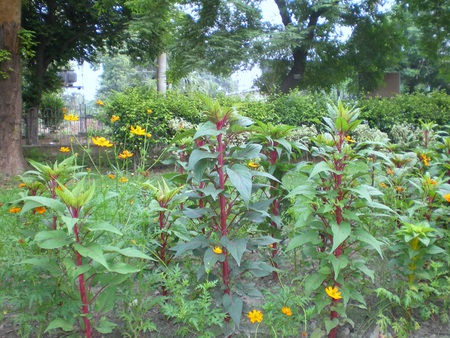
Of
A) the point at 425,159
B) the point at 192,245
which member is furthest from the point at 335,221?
the point at 425,159

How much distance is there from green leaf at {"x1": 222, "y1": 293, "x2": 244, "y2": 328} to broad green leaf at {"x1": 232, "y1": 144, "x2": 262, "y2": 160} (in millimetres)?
686

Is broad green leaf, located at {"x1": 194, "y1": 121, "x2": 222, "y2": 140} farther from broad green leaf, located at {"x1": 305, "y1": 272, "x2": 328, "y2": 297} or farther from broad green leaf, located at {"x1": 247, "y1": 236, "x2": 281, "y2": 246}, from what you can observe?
broad green leaf, located at {"x1": 305, "y1": 272, "x2": 328, "y2": 297}

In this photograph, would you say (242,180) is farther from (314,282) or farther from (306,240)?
(314,282)

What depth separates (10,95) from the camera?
8.83 meters

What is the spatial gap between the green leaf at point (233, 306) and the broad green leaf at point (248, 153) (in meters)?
0.69

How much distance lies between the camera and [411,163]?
311cm

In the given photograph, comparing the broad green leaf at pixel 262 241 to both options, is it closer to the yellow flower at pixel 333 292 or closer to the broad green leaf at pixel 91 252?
the yellow flower at pixel 333 292

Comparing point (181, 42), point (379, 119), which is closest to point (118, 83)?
point (181, 42)

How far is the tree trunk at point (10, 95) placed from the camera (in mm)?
8609

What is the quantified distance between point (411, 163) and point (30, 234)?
251 cm

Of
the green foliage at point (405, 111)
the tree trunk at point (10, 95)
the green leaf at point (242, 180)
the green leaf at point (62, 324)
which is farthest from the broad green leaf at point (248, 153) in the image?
the green foliage at point (405, 111)

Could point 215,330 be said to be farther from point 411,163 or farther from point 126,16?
point 126,16

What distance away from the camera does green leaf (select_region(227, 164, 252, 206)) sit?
187 centimetres

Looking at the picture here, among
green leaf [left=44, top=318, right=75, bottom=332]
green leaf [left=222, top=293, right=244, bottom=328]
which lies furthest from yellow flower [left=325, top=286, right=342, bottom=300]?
green leaf [left=44, top=318, right=75, bottom=332]
